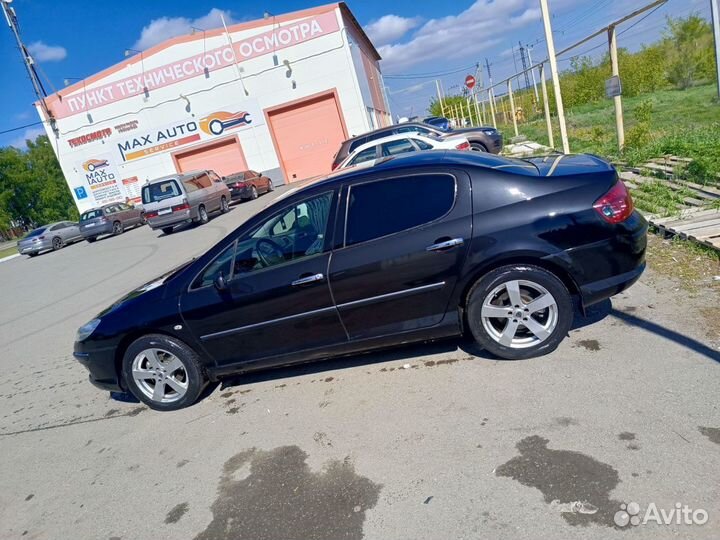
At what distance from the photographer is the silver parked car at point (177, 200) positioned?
49.1ft

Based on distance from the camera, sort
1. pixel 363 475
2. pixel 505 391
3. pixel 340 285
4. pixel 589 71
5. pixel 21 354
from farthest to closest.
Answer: pixel 589 71
pixel 21 354
pixel 340 285
pixel 505 391
pixel 363 475

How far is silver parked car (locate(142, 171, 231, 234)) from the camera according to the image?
49.1 ft

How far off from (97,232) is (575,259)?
21977 millimetres

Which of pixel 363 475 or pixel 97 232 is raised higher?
pixel 97 232

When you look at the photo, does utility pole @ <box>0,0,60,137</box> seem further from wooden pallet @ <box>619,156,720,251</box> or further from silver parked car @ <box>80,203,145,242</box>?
wooden pallet @ <box>619,156,720,251</box>

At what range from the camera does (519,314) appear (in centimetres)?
331

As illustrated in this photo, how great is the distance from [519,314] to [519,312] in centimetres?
2

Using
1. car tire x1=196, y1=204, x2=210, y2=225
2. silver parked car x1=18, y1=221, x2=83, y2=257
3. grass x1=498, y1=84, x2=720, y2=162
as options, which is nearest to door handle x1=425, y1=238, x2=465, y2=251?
grass x1=498, y1=84, x2=720, y2=162

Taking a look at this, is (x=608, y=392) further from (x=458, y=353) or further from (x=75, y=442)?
(x=75, y=442)

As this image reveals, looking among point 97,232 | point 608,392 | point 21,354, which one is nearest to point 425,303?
point 608,392

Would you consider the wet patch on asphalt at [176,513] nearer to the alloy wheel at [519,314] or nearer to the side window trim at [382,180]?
the side window trim at [382,180]

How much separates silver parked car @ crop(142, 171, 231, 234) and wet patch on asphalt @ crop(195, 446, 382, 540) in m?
13.4

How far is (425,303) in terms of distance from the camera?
3.36m

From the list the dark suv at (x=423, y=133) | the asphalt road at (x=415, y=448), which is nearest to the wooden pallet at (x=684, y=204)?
the asphalt road at (x=415, y=448)
